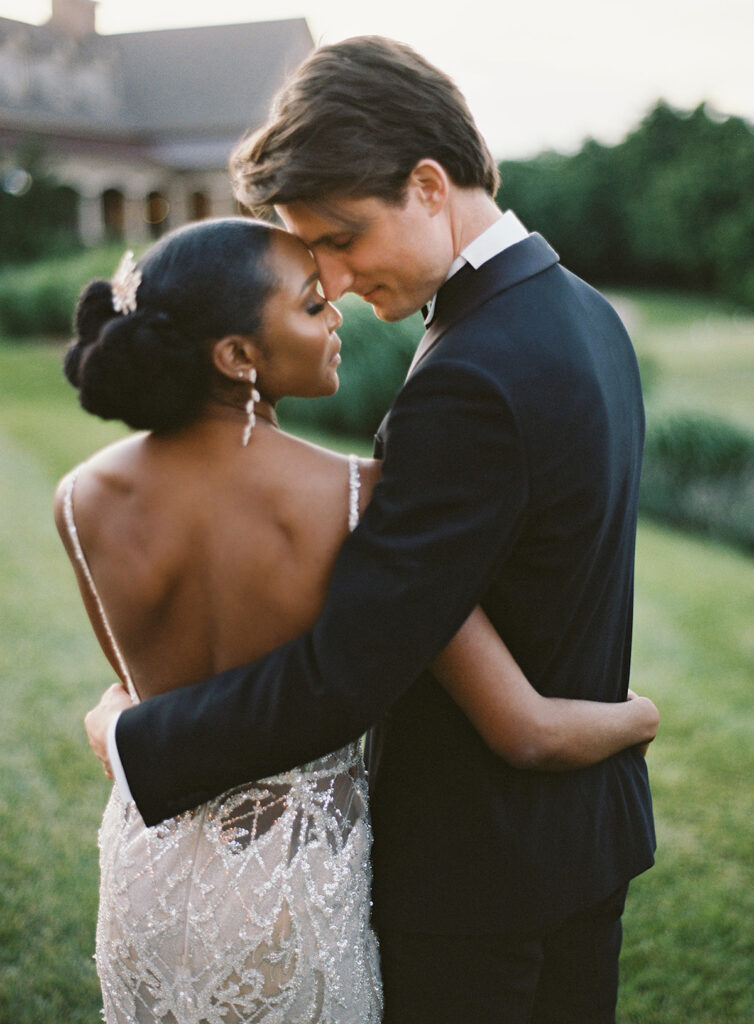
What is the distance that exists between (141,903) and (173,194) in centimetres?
3717

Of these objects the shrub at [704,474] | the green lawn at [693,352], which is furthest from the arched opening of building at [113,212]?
the shrub at [704,474]

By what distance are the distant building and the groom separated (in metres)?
33.1

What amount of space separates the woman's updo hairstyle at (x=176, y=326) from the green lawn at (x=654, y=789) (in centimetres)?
250

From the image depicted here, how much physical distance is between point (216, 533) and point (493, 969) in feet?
3.19

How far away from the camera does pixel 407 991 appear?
180 cm

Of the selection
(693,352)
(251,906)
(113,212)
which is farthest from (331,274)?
(113,212)

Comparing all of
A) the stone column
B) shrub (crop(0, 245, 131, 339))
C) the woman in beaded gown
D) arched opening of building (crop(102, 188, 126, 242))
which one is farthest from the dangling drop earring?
arched opening of building (crop(102, 188, 126, 242))

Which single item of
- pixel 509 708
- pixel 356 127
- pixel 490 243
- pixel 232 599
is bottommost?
pixel 509 708

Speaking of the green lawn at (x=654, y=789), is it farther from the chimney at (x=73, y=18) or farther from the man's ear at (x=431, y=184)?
the chimney at (x=73, y=18)

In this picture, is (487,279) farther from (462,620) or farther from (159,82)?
(159,82)

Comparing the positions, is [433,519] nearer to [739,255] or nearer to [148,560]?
[148,560]

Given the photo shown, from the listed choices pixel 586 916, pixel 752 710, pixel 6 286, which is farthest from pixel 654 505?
pixel 6 286

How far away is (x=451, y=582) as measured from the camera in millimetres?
1442

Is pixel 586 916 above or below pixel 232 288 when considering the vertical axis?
below
